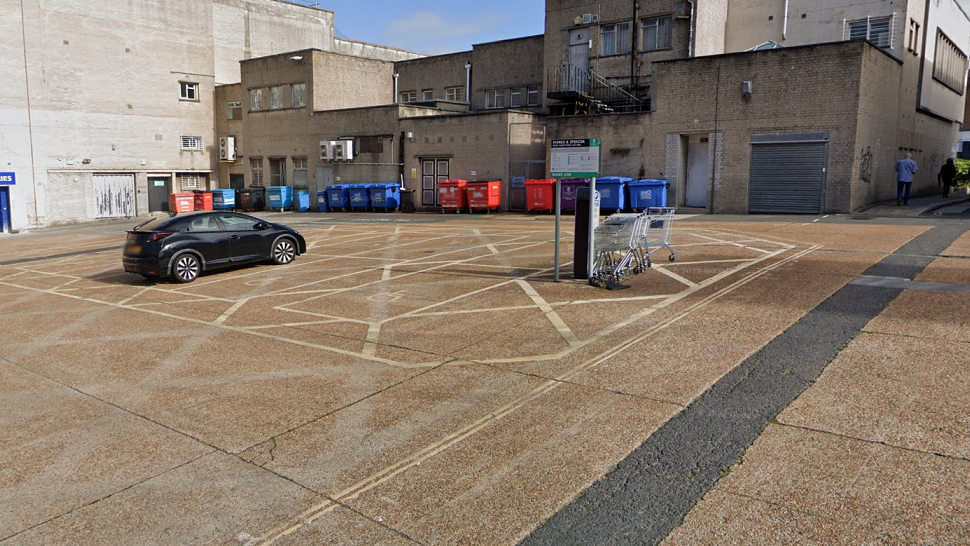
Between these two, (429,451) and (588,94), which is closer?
(429,451)

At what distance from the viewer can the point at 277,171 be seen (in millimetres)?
40500

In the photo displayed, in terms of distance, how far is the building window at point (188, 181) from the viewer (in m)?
41.1

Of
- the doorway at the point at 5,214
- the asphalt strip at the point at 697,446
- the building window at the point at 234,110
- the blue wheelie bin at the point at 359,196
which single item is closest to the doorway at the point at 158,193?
the building window at the point at 234,110

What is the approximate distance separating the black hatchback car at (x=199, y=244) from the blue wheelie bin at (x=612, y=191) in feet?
42.5

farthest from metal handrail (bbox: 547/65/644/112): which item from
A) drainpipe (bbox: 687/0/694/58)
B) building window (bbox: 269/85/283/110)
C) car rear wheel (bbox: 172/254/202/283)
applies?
car rear wheel (bbox: 172/254/202/283)

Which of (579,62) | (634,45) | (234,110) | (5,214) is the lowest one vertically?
(5,214)

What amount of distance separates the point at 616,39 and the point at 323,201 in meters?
16.2

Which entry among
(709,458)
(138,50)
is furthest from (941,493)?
(138,50)

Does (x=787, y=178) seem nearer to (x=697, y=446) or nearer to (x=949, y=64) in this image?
(x=949, y=64)

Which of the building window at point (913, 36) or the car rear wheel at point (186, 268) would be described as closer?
the car rear wheel at point (186, 268)

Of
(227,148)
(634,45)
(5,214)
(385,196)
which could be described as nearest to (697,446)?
(634,45)

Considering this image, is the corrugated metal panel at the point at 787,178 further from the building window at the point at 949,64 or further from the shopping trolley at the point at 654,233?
the building window at the point at 949,64

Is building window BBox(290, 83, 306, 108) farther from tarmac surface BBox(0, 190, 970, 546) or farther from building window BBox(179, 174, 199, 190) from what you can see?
tarmac surface BBox(0, 190, 970, 546)


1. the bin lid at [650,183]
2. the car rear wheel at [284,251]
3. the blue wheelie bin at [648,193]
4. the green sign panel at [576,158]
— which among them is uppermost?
the green sign panel at [576,158]
